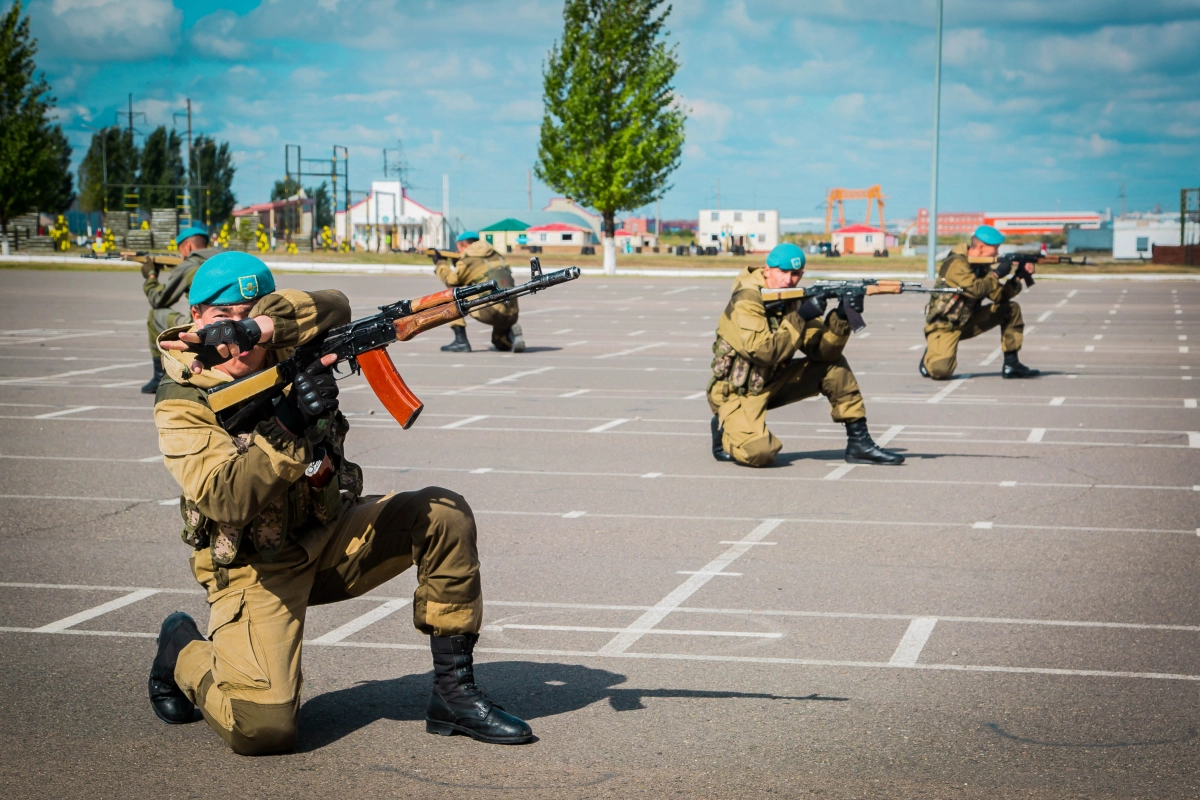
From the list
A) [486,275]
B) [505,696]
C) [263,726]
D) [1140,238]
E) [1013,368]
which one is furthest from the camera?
[1140,238]

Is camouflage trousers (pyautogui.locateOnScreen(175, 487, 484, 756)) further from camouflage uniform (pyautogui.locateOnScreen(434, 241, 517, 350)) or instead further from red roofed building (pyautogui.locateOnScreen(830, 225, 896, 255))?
red roofed building (pyautogui.locateOnScreen(830, 225, 896, 255))

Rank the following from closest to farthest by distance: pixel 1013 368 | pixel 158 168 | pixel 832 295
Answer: pixel 832 295 → pixel 1013 368 → pixel 158 168

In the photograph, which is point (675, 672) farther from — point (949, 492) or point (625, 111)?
point (625, 111)

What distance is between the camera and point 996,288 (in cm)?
1727

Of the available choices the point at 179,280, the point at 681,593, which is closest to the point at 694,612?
the point at 681,593

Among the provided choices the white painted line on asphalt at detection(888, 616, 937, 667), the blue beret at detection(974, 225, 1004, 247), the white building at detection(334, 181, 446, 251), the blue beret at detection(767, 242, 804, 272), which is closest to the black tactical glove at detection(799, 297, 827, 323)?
the blue beret at detection(767, 242, 804, 272)

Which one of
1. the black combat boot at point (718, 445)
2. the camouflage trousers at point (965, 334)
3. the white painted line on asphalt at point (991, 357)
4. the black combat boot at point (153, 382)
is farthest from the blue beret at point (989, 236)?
the black combat boot at point (153, 382)

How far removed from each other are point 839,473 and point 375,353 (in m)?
6.20

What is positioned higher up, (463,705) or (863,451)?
(863,451)

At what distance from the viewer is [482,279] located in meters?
21.1

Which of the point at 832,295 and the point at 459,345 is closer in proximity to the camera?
the point at 832,295

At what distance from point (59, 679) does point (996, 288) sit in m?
14.1

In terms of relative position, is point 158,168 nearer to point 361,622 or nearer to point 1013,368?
point 1013,368

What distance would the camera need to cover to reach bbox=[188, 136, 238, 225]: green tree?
109188 mm
